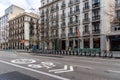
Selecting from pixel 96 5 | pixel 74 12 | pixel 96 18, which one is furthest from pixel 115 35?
pixel 74 12

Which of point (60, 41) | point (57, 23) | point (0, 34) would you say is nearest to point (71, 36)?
point (60, 41)

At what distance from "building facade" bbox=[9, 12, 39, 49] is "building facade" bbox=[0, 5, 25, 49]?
6937 mm

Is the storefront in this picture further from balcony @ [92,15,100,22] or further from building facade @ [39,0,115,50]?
balcony @ [92,15,100,22]

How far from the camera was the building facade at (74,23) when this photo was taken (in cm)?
3255

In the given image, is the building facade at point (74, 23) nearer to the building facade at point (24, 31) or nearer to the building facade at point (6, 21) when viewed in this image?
the building facade at point (24, 31)

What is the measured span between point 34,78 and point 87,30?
96.9 feet

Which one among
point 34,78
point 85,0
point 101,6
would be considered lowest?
point 34,78

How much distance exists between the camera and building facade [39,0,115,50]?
3255 centimetres

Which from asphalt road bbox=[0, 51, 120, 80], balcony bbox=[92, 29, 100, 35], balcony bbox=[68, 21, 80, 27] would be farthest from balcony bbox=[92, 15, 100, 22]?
asphalt road bbox=[0, 51, 120, 80]

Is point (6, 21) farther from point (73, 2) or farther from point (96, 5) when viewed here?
point (96, 5)

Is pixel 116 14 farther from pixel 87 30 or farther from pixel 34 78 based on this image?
pixel 34 78

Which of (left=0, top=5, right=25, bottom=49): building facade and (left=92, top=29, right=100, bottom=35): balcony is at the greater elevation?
(left=0, top=5, right=25, bottom=49): building facade

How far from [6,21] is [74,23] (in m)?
51.6

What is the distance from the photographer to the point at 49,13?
47656 mm
